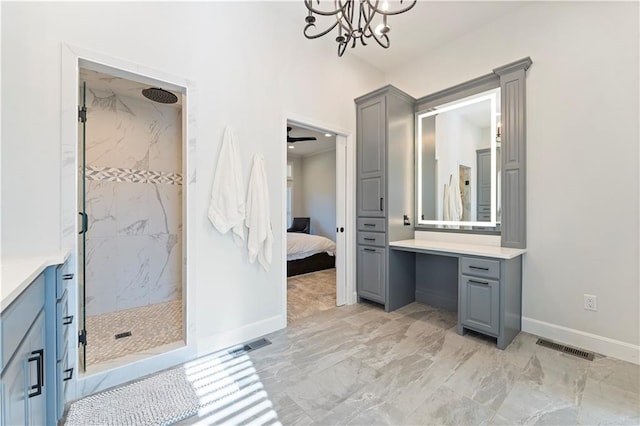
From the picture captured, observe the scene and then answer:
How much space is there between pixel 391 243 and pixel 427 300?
924 millimetres

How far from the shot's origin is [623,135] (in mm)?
2174

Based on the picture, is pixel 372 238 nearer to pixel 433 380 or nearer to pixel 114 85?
pixel 433 380

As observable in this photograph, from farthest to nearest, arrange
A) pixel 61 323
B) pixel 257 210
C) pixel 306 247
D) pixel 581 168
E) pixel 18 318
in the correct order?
pixel 306 247 → pixel 257 210 → pixel 581 168 → pixel 61 323 → pixel 18 318

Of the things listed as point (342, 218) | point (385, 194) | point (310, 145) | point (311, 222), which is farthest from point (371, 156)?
point (311, 222)

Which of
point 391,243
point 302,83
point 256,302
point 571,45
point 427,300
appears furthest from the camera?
point 427,300

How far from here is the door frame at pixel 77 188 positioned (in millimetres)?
1691

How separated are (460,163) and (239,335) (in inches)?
115

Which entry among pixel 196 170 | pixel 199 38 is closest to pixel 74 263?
pixel 196 170

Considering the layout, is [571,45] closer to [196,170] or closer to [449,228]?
[449,228]

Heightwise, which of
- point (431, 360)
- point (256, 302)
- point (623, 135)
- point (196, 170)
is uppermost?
point (623, 135)

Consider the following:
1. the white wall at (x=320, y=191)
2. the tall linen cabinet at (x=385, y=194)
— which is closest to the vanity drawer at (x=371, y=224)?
the tall linen cabinet at (x=385, y=194)

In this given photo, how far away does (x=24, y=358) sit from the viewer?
0.96 meters

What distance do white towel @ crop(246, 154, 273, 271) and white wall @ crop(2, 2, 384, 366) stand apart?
0.10 m

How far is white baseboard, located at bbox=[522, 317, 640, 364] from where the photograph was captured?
7.04 feet
